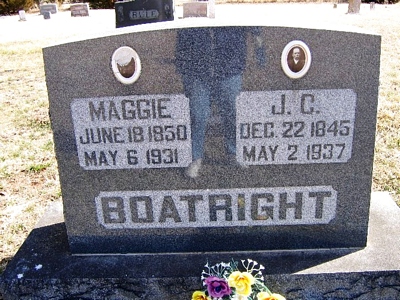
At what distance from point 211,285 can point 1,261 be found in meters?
1.60

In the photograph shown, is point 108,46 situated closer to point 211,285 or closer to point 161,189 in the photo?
point 161,189

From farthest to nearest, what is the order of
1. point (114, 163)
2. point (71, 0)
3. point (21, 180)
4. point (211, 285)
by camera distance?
1. point (71, 0)
2. point (21, 180)
3. point (114, 163)
4. point (211, 285)

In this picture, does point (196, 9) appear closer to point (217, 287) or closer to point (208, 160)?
point (208, 160)

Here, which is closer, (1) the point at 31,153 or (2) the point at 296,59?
(2) the point at 296,59

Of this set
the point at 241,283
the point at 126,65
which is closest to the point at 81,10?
the point at 126,65

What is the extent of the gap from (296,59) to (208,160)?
2.14 feet

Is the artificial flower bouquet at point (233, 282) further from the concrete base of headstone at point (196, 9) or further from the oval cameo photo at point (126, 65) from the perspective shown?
the concrete base of headstone at point (196, 9)

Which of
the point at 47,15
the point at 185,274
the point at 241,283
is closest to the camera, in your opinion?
the point at 241,283

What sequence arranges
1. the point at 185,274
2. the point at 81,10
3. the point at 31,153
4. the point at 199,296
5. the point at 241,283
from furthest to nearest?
1. the point at 81,10
2. the point at 31,153
3. the point at 185,274
4. the point at 199,296
5. the point at 241,283

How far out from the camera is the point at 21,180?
161 inches

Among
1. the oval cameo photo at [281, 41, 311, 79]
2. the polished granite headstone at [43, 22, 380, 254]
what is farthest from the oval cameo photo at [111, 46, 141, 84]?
the oval cameo photo at [281, 41, 311, 79]

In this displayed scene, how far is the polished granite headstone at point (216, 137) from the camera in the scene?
222 centimetres

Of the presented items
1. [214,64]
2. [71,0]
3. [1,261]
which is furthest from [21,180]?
[71,0]

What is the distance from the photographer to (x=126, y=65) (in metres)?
2.25
